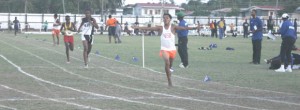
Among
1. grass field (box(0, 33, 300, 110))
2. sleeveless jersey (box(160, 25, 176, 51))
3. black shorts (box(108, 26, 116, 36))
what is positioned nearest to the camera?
grass field (box(0, 33, 300, 110))

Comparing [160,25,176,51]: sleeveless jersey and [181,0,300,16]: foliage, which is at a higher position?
[181,0,300,16]: foliage

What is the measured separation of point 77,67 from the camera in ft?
63.9

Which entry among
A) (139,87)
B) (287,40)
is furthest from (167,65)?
(287,40)

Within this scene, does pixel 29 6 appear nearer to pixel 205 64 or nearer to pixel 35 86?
pixel 205 64

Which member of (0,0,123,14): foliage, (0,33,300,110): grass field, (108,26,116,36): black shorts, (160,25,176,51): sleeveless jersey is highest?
(0,0,123,14): foliage

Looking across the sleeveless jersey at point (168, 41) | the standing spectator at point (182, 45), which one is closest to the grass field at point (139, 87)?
the standing spectator at point (182, 45)

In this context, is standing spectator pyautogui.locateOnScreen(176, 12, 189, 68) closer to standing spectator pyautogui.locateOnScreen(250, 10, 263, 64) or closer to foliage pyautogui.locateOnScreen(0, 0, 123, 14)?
standing spectator pyautogui.locateOnScreen(250, 10, 263, 64)

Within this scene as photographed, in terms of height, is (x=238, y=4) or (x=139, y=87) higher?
(x=238, y=4)

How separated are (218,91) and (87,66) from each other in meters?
7.24

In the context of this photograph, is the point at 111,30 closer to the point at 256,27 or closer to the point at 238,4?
the point at 256,27

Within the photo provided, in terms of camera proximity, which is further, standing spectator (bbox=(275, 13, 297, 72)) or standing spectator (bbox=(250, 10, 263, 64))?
standing spectator (bbox=(250, 10, 263, 64))

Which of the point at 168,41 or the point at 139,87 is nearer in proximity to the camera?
the point at 139,87

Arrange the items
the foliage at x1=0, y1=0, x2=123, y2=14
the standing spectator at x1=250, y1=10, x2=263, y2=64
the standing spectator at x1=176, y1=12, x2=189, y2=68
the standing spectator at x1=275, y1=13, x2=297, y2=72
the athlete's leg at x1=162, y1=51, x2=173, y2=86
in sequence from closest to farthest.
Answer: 1. the athlete's leg at x1=162, y1=51, x2=173, y2=86
2. the standing spectator at x1=275, y1=13, x2=297, y2=72
3. the standing spectator at x1=176, y1=12, x2=189, y2=68
4. the standing spectator at x1=250, y1=10, x2=263, y2=64
5. the foliage at x1=0, y1=0, x2=123, y2=14

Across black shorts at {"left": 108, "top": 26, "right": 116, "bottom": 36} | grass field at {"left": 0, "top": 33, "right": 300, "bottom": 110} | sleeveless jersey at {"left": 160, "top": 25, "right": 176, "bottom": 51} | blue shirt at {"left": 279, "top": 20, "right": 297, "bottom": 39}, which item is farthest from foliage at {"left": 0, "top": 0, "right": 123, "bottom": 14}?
sleeveless jersey at {"left": 160, "top": 25, "right": 176, "bottom": 51}
